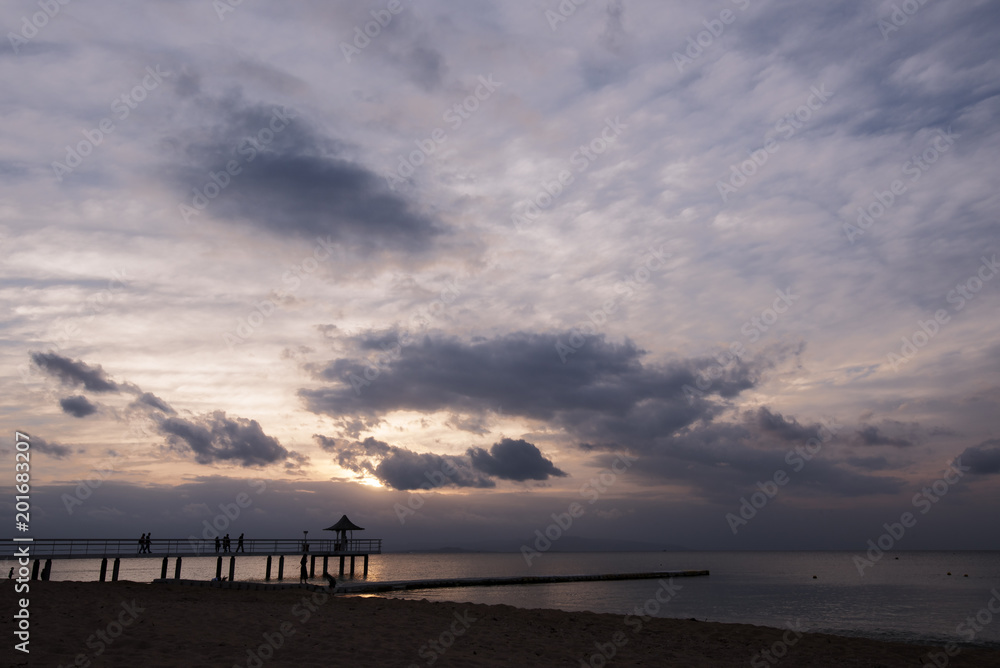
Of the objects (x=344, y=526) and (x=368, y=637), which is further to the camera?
(x=344, y=526)

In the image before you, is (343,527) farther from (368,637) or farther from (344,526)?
(368,637)

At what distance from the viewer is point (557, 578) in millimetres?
62000

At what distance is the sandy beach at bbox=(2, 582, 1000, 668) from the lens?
13539 mm

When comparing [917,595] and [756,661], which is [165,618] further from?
[917,595]

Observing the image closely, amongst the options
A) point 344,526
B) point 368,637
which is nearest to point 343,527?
point 344,526

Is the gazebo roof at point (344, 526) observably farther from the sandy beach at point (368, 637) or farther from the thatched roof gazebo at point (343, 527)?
the sandy beach at point (368, 637)

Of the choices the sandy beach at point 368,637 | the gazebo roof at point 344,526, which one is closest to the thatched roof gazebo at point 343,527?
the gazebo roof at point 344,526

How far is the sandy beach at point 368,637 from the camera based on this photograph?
13539 millimetres

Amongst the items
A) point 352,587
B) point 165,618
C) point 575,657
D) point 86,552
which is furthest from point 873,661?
point 86,552

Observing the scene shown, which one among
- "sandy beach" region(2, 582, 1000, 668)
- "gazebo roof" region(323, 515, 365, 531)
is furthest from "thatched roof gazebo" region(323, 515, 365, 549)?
"sandy beach" region(2, 582, 1000, 668)

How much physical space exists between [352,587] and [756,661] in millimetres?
23969

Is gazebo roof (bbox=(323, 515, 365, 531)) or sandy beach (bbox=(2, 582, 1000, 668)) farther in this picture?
gazebo roof (bbox=(323, 515, 365, 531))

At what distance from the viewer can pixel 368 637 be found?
16.7 metres

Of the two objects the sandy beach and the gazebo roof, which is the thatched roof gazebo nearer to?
the gazebo roof
